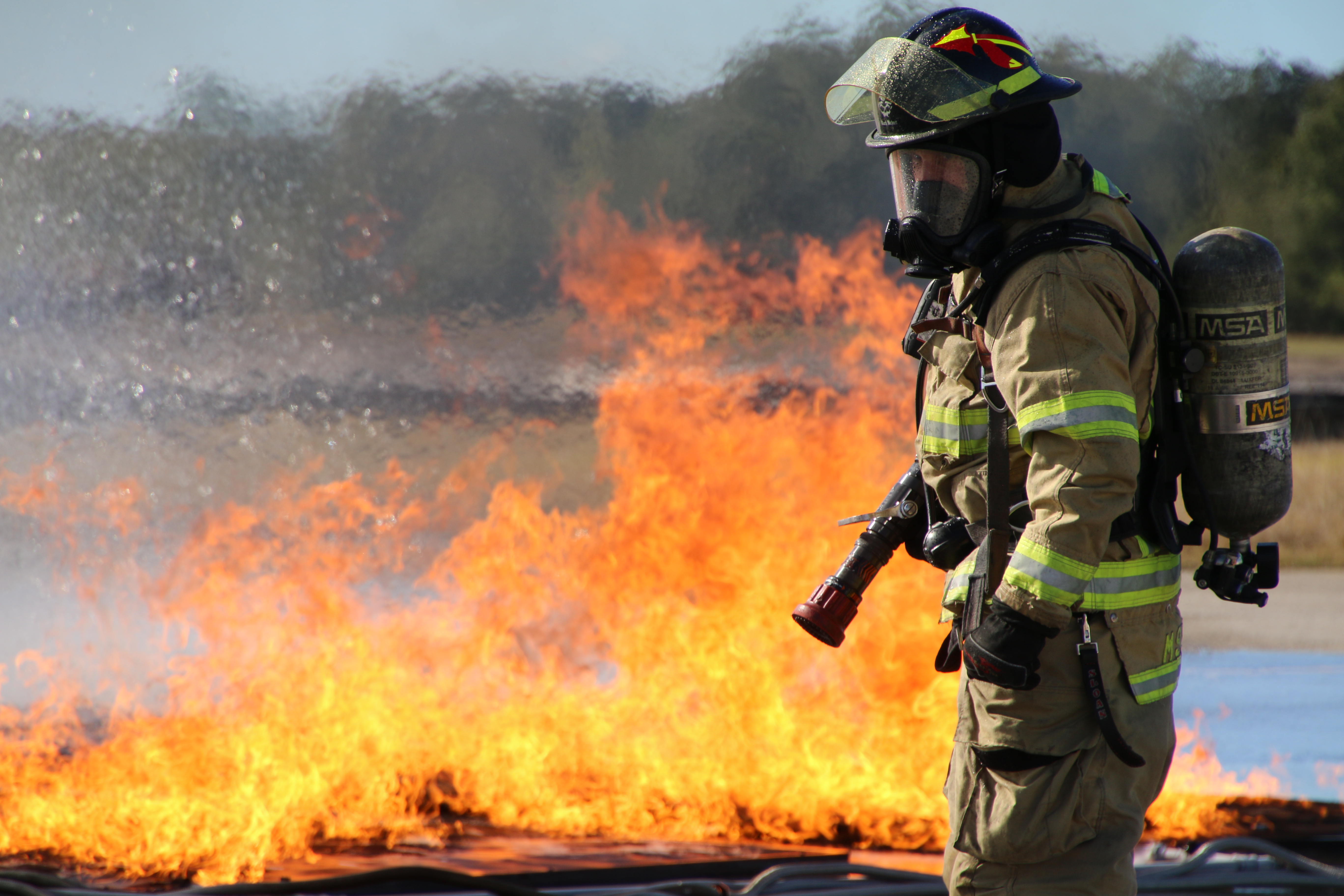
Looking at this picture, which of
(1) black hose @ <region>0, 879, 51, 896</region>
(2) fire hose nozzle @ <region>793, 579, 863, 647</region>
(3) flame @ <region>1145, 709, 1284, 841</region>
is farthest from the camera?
Result: (3) flame @ <region>1145, 709, 1284, 841</region>

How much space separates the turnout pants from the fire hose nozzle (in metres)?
0.35

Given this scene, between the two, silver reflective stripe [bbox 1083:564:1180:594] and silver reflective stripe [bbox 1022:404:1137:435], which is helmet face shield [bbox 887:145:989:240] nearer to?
silver reflective stripe [bbox 1022:404:1137:435]

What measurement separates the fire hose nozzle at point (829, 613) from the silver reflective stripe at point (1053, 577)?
1.67 ft

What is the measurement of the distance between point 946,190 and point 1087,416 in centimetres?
48

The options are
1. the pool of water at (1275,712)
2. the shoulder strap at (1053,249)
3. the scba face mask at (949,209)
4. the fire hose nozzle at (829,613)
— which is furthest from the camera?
the pool of water at (1275,712)

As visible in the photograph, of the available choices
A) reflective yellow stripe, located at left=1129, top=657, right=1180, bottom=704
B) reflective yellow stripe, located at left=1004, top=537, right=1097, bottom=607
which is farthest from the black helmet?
reflective yellow stripe, located at left=1129, top=657, right=1180, bottom=704

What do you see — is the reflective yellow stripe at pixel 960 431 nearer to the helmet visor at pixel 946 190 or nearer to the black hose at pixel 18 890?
the helmet visor at pixel 946 190

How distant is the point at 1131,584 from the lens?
5.84 feet

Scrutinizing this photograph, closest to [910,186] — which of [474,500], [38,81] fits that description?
[474,500]

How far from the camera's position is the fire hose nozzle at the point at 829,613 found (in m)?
2.10

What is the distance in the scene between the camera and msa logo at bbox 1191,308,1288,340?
179 cm

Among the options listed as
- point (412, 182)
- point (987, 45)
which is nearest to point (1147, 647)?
point (987, 45)

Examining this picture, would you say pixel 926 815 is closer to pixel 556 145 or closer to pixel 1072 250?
pixel 1072 250

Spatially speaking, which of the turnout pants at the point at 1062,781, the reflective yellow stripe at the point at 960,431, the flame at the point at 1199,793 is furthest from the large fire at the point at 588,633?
the reflective yellow stripe at the point at 960,431
